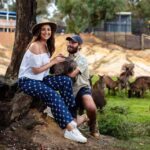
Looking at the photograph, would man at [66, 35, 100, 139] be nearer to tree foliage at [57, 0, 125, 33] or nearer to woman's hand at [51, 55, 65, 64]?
woman's hand at [51, 55, 65, 64]

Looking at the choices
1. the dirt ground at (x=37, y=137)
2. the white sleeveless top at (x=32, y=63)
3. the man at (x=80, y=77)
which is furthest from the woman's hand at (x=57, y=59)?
the dirt ground at (x=37, y=137)

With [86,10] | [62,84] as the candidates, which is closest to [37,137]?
[62,84]

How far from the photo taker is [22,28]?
1262 cm

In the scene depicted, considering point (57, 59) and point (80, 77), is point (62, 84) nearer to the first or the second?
point (57, 59)

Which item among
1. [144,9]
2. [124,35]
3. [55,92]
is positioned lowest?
[124,35]

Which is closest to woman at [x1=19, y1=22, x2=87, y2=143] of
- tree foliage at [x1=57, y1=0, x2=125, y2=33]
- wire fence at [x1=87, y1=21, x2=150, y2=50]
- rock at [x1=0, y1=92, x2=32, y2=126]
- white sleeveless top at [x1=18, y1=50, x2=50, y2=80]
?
white sleeveless top at [x1=18, y1=50, x2=50, y2=80]

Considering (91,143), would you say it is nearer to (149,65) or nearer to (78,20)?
(149,65)

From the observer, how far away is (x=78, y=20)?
4328cm

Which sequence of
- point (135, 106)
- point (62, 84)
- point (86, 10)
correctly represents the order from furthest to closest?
1. point (86, 10)
2. point (135, 106)
3. point (62, 84)

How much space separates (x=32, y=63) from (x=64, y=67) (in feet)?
1.89

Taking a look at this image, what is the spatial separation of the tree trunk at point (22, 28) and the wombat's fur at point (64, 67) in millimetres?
4146

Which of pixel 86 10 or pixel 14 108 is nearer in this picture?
pixel 14 108

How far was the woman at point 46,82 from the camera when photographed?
764 centimetres

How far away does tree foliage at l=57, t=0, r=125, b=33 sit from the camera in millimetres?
42906
